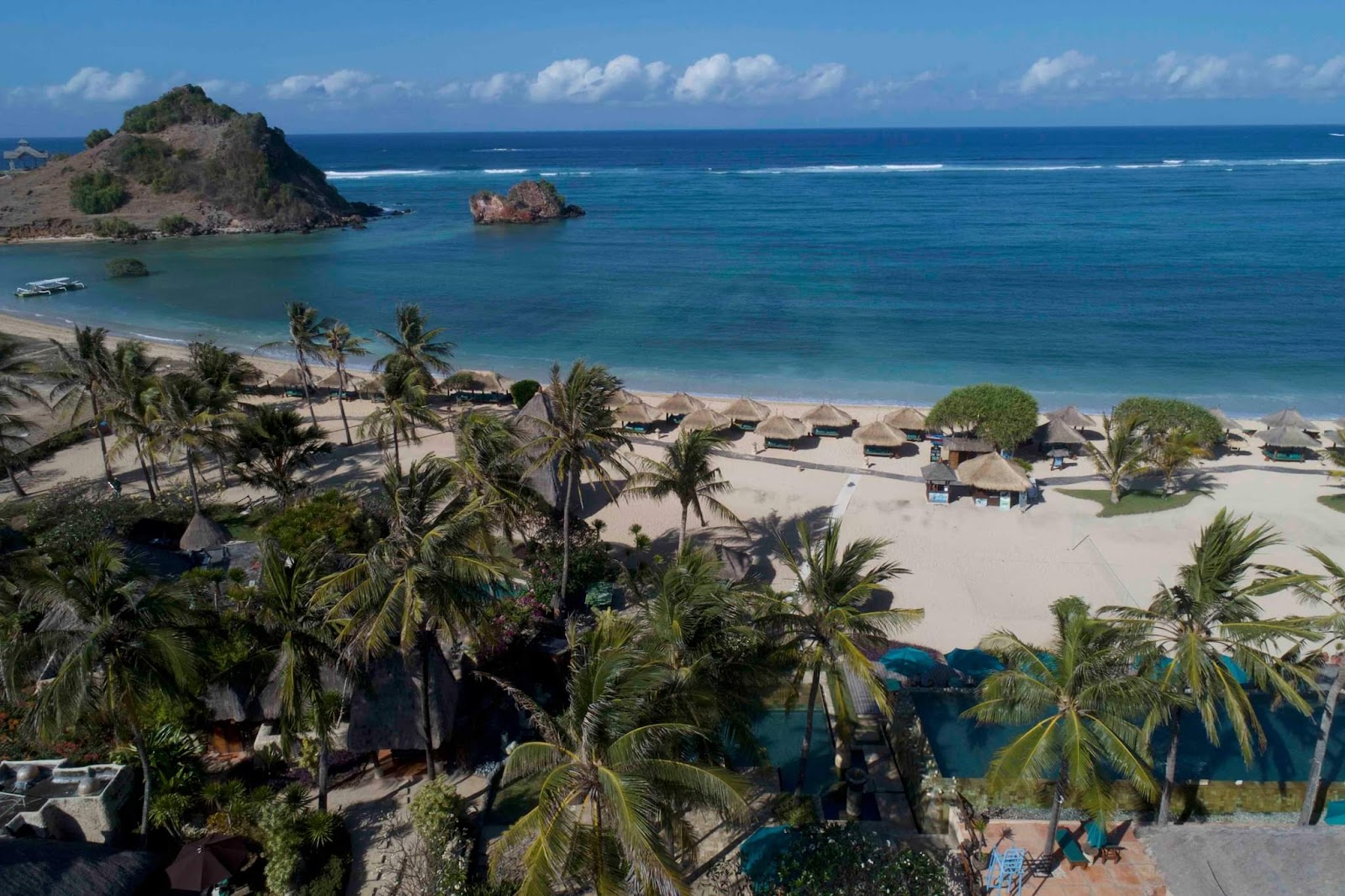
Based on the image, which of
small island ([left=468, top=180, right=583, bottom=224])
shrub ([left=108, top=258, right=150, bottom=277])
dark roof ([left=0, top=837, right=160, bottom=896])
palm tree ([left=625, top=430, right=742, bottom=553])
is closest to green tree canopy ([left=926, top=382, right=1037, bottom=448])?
palm tree ([left=625, top=430, right=742, bottom=553])

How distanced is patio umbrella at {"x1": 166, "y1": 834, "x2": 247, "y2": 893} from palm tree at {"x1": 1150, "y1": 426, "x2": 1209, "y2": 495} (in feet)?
79.5

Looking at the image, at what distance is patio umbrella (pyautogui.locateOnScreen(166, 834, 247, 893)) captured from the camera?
10977 mm

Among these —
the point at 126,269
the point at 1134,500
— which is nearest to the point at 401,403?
the point at 1134,500

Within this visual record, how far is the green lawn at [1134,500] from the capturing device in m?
23.8

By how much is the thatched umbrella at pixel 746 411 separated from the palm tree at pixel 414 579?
18.7m

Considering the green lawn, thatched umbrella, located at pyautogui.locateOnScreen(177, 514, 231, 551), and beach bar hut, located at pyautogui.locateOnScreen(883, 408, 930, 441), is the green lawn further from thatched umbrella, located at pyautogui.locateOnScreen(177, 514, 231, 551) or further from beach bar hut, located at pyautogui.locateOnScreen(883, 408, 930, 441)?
thatched umbrella, located at pyautogui.locateOnScreen(177, 514, 231, 551)

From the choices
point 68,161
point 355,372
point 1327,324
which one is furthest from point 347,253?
point 1327,324

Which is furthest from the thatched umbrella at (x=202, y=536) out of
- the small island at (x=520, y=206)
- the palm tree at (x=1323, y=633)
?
the small island at (x=520, y=206)

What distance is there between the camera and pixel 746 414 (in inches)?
1192

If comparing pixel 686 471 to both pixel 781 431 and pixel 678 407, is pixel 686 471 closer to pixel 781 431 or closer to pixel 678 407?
pixel 781 431

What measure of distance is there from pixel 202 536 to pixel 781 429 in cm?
1760

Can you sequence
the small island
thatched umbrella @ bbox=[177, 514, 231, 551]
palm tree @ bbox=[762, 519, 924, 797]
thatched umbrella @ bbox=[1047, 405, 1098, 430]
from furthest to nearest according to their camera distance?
the small island, thatched umbrella @ bbox=[1047, 405, 1098, 430], thatched umbrella @ bbox=[177, 514, 231, 551], palm tree @ bbox=[762, 519, 924, 797]

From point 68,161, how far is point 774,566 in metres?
113

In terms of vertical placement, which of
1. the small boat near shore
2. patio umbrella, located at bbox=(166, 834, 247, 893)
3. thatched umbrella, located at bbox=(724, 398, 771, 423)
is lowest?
patio umbrella, located at bbox=(166, 834, 247, 893)
